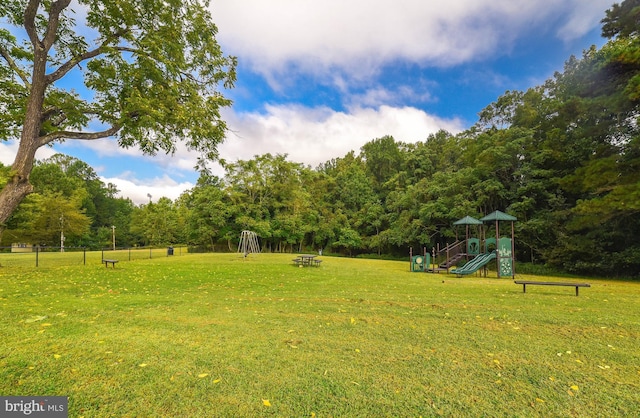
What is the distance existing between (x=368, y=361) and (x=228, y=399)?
1.76 m

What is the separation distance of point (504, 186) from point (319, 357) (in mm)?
23112

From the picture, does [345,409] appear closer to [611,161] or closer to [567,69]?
[611,161]

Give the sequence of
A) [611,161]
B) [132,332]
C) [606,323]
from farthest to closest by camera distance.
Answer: [611,161], [606,323], [132,332]

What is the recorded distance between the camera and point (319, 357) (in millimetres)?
3895

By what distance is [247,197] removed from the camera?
41.3 meters

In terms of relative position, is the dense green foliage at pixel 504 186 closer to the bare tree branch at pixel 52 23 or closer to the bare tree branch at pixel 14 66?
the bare tree branch at pixel 14 66

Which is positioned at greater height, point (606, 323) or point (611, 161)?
point (611, 161)

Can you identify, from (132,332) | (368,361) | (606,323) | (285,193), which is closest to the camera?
(368,361)

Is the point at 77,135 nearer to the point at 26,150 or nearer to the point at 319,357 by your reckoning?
the point at 26,150

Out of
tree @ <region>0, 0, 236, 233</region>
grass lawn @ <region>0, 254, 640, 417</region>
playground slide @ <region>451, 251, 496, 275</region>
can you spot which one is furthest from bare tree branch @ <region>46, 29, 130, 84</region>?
playground slide @ <region>451, 251, 496, 275</region>

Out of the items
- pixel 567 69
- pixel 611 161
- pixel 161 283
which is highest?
pixel 567 69

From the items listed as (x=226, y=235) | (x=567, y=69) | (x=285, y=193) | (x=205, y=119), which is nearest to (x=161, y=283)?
(x=205, y=119)

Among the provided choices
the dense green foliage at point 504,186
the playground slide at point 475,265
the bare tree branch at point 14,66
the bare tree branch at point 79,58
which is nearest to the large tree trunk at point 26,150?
the bare tree branch at point 79,58

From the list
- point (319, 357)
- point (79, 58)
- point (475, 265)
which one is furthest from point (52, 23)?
point (475, 265)
